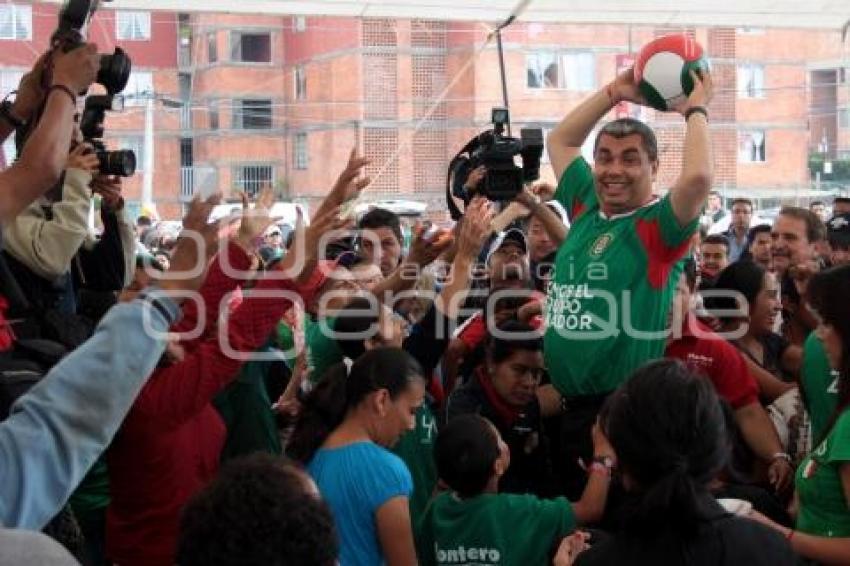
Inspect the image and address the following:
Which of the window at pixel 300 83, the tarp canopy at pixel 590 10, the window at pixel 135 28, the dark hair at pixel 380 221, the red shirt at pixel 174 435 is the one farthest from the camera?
the window at pixel 135 28

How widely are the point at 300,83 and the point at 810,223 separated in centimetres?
2690

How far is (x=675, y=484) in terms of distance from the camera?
209 centimetres

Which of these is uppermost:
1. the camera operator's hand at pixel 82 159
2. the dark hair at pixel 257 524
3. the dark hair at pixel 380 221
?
the camera operator's hand at pixel 82 159

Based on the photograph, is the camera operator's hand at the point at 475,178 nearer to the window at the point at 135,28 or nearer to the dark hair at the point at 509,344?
the dark hair at the point at 509,344

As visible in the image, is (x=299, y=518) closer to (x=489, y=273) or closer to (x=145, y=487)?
(x=145, y=487)

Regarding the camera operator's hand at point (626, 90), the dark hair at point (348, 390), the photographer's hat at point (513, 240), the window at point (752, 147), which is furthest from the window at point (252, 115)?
the dark hair at point (348, 390)

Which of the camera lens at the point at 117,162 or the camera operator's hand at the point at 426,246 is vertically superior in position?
the camera lens at the point at 117,162

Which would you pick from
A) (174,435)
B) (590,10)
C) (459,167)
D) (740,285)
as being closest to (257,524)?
(174,435)

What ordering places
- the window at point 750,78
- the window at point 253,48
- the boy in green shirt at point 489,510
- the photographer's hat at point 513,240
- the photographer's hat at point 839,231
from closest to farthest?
1. the boy in green shirt at point 489,510
2. the photographer's hat at point 513,240
3. the photographer's hat at point 839,231
4. the window at point 750,78
5. the window at point 253,48

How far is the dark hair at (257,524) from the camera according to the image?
170 centimetres

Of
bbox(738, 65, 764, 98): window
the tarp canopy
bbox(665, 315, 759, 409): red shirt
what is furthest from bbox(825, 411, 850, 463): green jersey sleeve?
bbox(738, 65, 764, 98): window

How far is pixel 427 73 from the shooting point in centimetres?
2914

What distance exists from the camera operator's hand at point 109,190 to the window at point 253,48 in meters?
28.5

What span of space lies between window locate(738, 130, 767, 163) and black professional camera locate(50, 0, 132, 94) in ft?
96.0
